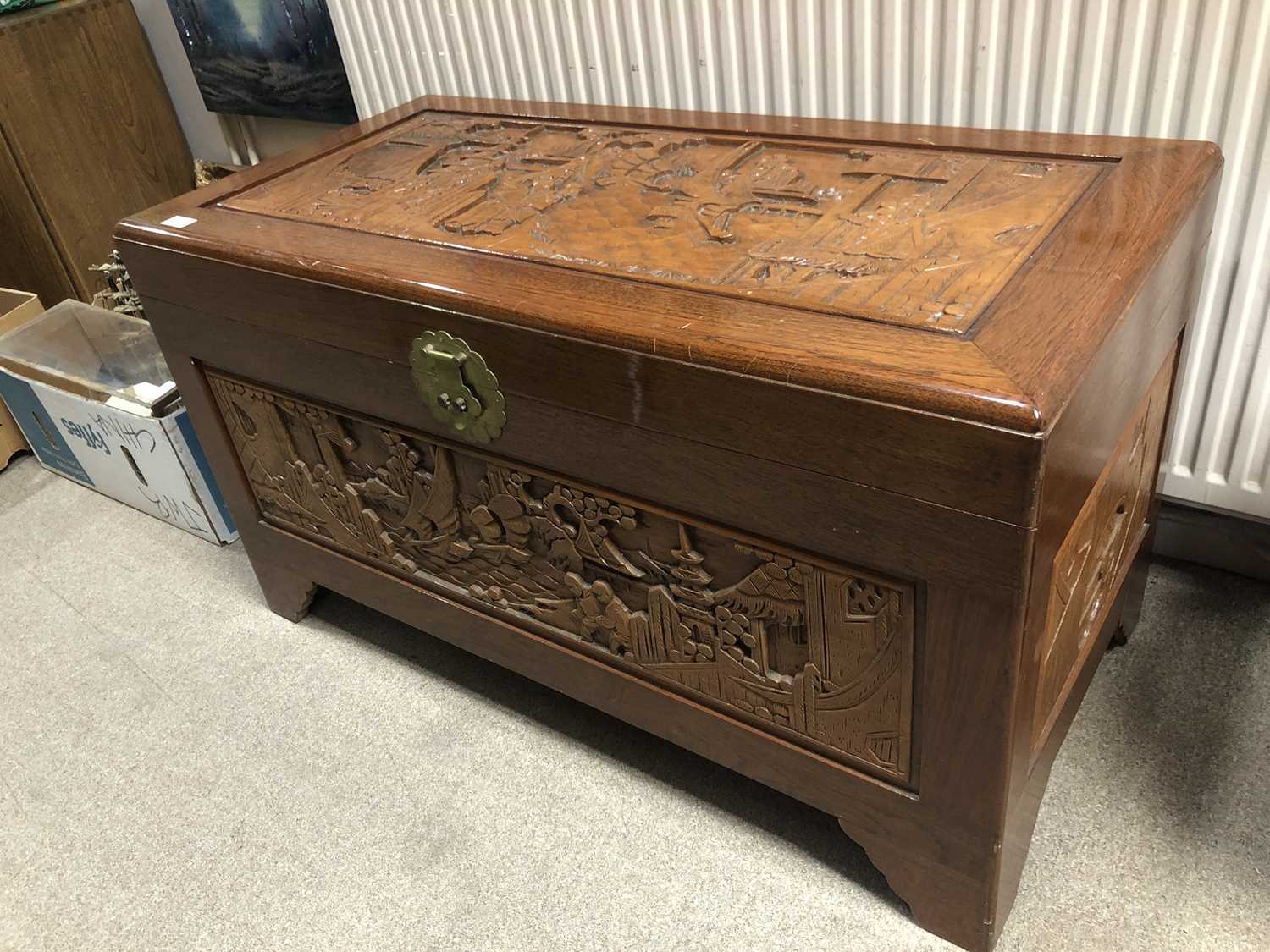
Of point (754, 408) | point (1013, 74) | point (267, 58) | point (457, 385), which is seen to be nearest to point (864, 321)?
point (754, 408)

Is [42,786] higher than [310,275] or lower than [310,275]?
lower

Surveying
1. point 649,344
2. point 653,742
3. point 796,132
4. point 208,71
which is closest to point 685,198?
point 796,132

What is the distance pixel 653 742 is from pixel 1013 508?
0.67m

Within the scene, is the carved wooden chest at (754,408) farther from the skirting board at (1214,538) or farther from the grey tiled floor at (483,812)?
the skirting board at (1214,538)

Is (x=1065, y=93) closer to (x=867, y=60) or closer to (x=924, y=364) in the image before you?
(x=867, y=60)

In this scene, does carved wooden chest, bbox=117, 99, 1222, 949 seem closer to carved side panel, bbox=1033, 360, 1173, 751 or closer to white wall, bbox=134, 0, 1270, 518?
carved side panel, bbox=1033, 360, 1173, 751

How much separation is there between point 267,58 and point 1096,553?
1.72m

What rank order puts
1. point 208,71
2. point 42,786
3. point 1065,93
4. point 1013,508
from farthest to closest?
point 208,71 < point 42,786 < point 1065,93 < point 1013,508

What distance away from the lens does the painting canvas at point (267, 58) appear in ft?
5.97

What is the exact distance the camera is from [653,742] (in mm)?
1248

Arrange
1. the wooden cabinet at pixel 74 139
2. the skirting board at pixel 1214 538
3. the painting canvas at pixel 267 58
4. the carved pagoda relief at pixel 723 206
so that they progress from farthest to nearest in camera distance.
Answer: the wooden cabinet at pixel 74 139, the painting canvas at pixel 267 58, the skirting board at pixel 1214 538, the carved pagoda relief at pixel 723 206

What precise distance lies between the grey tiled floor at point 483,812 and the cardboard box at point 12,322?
2.05ft

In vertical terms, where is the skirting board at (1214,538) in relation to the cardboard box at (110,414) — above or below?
below

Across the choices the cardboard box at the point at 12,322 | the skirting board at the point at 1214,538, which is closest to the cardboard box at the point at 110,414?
the cardboard box at the point at 12,322
